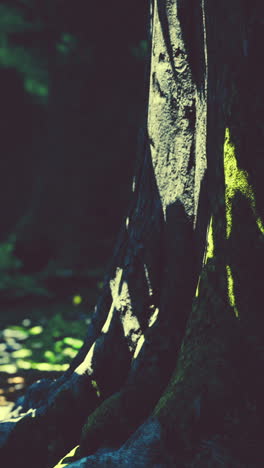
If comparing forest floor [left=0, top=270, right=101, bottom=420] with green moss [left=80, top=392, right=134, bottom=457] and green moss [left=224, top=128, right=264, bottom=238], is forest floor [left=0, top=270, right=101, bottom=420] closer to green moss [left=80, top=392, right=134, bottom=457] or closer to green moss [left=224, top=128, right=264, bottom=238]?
green moss [left=80, top=392, right=134, bottom=457]

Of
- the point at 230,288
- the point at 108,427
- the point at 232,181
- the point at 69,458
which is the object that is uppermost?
the point at 232,181

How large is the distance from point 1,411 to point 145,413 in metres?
2.35

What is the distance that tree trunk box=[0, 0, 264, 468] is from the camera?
2652 millimetres

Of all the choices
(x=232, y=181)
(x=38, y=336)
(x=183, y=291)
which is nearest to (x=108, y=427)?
(x=183, y=291)

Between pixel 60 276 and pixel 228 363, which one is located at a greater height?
pixel 60 276

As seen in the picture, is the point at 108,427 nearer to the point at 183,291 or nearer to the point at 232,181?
the point at 183,291

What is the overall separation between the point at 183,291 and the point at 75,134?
9.07 meters

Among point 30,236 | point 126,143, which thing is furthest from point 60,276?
point 126,143

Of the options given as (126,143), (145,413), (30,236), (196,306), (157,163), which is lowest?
(145,413)

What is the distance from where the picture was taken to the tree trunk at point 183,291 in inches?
104

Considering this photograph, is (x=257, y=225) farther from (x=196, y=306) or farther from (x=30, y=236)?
(x=30, y=236)

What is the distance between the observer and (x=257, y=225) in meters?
2.72

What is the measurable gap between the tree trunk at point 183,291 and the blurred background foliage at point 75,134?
6193 mm

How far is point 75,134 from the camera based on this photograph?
1183 centimetres
